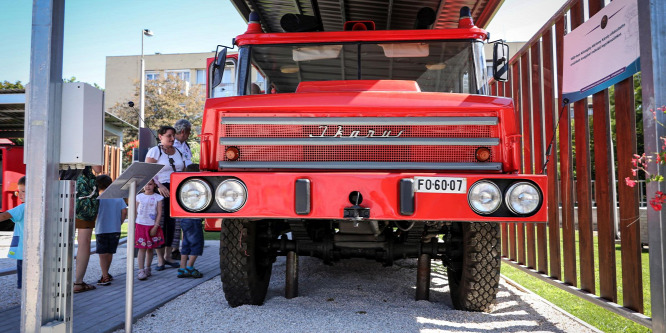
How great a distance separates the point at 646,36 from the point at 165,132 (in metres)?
4.83

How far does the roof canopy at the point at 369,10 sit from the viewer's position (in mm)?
5527

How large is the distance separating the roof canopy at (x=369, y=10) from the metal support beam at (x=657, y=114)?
2.28 meters

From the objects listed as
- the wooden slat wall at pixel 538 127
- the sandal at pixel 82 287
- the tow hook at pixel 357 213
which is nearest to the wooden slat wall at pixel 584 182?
the wooden slat wall at pixel 538 127

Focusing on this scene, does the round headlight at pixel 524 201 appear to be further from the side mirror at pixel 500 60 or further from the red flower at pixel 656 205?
the side mirror at pixel 500 60

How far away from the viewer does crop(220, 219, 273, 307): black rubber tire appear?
404cm

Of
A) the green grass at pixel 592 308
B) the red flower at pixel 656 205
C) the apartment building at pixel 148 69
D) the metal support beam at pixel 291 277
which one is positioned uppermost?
the apartment building at pixel 148 69

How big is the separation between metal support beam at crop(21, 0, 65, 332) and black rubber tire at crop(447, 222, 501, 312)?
295 cm

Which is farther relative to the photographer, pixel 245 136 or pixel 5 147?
pixel 5 147

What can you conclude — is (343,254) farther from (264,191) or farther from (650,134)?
(650,134)

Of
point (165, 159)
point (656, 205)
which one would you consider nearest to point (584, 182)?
point (656, 205)

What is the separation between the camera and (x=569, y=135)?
4477 millimetres

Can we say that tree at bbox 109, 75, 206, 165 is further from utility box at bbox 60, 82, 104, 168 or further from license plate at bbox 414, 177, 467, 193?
license plate at bbox 414, 177, 467, 193

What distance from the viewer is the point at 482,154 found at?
3426 millimetres

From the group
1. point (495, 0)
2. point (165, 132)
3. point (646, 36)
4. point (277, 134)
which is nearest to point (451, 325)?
point (277, 134)
